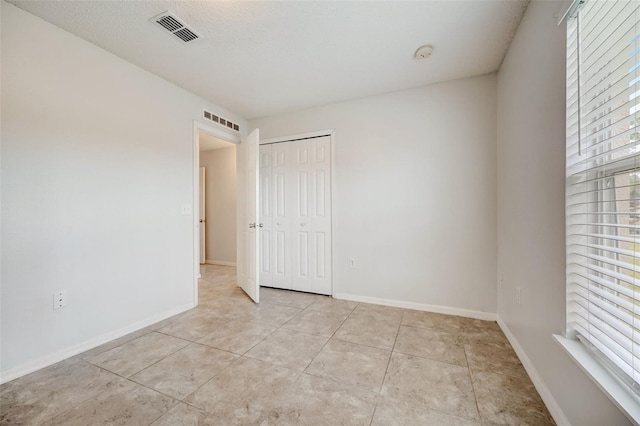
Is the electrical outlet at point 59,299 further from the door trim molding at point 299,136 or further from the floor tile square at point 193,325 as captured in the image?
the door trim molding at point 299,136

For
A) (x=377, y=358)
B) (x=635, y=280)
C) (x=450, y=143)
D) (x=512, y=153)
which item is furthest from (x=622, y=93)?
(x=377, y=358)

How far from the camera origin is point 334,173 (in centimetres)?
Result: 307

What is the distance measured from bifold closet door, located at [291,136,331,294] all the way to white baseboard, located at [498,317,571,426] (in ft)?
6.18

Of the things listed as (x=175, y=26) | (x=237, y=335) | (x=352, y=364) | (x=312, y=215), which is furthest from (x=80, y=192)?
(x=352, y=364)

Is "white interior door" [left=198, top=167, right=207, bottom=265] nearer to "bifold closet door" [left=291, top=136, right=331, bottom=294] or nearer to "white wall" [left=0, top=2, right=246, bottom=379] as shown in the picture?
"white wall" [left=0, top=2, right=246, bottom=379]

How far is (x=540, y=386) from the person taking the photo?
1.40m

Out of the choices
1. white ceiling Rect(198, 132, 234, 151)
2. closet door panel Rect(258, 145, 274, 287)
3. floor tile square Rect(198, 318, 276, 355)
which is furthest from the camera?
white ceiling Rect(198, 132, 234, 151)

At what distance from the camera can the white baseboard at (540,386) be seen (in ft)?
3.90

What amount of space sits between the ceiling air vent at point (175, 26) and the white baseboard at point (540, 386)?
10.5ft

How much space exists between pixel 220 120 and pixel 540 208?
3.32 m

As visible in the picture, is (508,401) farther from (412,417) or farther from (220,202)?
(220,202)

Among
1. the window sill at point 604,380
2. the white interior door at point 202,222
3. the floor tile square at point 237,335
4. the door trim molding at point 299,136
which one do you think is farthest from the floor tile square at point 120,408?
the white interior door at point 202,222

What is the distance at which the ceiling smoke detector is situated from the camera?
2018 mm

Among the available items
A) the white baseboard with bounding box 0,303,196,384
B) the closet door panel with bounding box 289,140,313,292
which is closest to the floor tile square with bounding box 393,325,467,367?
the closet door panel with bounding box 289,140,313,292
